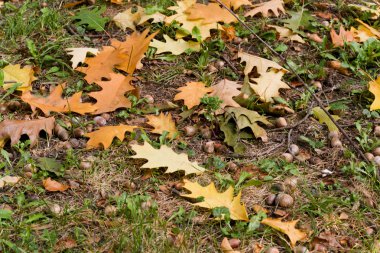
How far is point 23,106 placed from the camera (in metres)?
2.83

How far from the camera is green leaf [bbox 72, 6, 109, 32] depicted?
3.37 metres

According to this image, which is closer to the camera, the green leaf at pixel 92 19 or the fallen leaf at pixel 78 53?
the fallen leaf at pixel 78 53

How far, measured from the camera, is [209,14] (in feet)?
10.9

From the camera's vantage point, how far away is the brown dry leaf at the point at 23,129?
2596 millimetres

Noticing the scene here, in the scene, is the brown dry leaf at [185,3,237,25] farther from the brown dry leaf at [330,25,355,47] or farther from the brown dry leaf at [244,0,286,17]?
the brown dry leaf at [330,25,355,47]

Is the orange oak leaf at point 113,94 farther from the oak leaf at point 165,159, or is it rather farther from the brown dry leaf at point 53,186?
the brown dry leaf at point 53,186

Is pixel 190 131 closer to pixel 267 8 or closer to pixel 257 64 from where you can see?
pixel 257 64

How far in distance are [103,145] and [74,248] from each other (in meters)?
0.60

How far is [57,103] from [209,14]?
1.07 metres

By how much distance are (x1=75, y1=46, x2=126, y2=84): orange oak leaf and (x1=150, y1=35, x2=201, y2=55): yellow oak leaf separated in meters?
0.25

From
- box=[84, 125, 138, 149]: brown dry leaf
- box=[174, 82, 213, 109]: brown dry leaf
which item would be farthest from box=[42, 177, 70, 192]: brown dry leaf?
box=[174, 82, 213, 109]: brown dry leaf

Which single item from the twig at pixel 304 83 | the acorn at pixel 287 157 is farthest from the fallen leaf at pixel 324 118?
the acorn at pixel 287 157

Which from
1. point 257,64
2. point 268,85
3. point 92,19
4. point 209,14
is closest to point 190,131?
point 268,85

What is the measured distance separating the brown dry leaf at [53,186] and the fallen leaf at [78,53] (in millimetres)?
831
